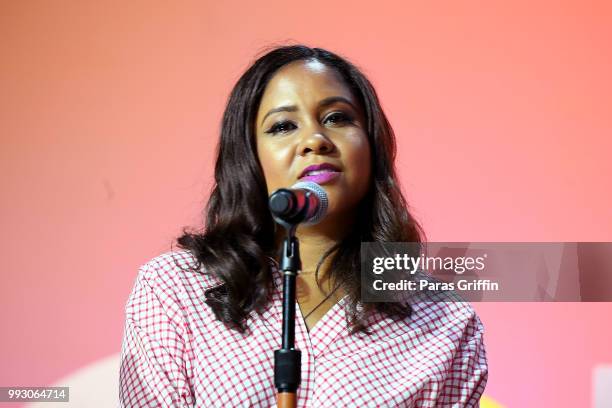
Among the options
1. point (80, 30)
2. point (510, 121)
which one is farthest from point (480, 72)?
point (80, 30)

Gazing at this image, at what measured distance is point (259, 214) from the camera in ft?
6.40

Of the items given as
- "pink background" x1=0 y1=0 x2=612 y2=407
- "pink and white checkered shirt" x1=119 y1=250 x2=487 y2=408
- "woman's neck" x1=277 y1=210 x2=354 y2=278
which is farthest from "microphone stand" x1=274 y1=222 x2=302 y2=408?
"pink background" x1=0 y1=0 x2=612 y2=407

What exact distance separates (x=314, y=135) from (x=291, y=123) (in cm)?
10

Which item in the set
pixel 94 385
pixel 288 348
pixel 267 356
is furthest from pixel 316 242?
pixel 94 385

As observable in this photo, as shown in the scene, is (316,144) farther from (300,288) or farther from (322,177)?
(300,288)

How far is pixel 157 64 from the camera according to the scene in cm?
258

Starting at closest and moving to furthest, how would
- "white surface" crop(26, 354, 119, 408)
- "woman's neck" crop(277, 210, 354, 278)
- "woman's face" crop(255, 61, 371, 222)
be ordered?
"woman's face" crop(255, 61, 371, 222)
"woman's neck" crop(277, 210, 354, 278)
"white surface" crop(26, 354, 119, 408)

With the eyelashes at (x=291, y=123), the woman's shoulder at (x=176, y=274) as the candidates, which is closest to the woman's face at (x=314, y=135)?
the eyelashes at (x=291, y=123)

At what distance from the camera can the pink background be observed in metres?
2.41

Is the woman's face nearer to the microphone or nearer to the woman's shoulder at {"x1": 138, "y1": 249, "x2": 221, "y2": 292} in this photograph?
the woman's shoulder at {"x1": 138, "y1": 249, "x2": 221, "y2": 292}

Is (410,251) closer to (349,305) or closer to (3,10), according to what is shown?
(349,305)

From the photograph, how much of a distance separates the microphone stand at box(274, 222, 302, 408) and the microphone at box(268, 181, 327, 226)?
0.02m

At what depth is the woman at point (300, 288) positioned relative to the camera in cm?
171

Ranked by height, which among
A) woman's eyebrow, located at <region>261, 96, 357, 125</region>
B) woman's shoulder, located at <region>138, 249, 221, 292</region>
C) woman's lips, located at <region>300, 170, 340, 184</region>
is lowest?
woman's shoulder, located at <region>138, 249, 221, 292</region>
